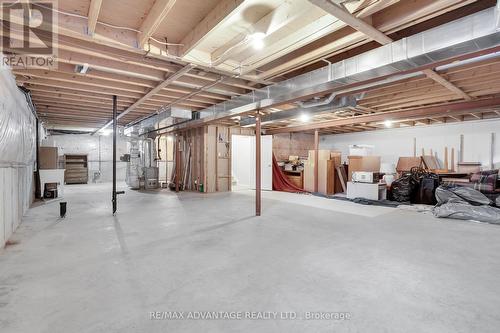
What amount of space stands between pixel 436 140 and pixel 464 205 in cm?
502

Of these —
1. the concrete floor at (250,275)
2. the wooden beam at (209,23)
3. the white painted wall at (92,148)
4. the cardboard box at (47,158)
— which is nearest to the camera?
the concrete floor at (250,275)

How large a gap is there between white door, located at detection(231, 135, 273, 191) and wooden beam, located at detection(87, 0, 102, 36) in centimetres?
660

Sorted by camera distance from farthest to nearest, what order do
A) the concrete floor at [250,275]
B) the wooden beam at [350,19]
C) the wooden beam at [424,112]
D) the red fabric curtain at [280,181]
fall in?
the red fabric curtain at [280,181]
the wooden beam at [424,112]
the wooden beam at [350,19]
the concrete floor at [250,275]

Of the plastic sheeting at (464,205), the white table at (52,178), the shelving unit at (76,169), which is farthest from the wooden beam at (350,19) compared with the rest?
the shelving unit at (76,169)

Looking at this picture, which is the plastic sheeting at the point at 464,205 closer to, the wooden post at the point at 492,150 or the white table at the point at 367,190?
the white table at the point at 367,190

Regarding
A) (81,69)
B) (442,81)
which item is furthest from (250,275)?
(442,81)

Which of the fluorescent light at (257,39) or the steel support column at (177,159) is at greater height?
the fluorescent light at (257,39)

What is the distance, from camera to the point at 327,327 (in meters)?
1.57

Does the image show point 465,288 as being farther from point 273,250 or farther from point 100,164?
point 100,164

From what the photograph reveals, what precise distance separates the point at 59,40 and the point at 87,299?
9.42ft

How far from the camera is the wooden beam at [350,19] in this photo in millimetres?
2002

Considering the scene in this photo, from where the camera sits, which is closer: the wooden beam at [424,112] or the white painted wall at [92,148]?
the wooden beam at [424,112]

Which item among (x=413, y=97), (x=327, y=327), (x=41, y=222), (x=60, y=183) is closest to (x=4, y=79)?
(x=41, y=222)

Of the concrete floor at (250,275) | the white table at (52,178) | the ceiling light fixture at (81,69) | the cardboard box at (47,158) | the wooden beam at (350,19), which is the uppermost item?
the ceiling light fixture at (81,69)
